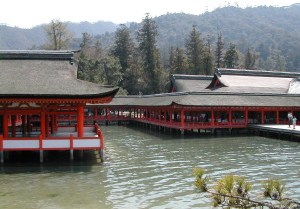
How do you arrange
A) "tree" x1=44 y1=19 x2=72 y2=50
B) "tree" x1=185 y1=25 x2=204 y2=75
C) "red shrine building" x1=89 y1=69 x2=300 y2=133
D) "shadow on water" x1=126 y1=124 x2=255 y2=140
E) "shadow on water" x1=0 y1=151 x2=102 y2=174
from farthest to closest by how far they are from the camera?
"tree" x1=185 y1=25 x2=204 y2=75, "tree" x1=44 y1=19 x2=72 y2=50, "red shrine building" x1=89 y1=69 x2=300 y2=133, "shadow on water" x1=126 y1=124 x2=255 y2=140, "shadow on water" x1=0 y1=151 x2=102 y2=174

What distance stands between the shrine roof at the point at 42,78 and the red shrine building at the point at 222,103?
1478cm

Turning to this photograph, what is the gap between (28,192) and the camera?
627 inches

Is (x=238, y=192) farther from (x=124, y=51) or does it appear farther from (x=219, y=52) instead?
(x=219, y=52)

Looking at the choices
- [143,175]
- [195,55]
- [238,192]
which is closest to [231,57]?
[195,55]

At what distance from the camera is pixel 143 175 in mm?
19297

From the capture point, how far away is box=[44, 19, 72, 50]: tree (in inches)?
3100

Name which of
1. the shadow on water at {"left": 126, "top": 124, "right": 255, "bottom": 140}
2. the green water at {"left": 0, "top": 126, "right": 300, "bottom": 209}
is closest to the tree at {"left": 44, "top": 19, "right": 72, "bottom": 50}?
the shadow on water at {"left": 126, "top": 124, "right": 255, "bottom": 140}

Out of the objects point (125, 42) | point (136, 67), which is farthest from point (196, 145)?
point (125, 42)

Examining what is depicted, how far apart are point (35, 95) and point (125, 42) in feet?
229

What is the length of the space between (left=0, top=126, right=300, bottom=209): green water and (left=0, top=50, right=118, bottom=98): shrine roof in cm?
366

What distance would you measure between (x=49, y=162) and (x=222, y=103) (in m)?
20.3

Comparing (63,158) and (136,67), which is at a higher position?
(136,67)

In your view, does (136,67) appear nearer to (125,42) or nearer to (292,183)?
(125,42)

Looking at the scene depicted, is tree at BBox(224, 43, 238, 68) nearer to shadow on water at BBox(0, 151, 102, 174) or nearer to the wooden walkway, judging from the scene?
the wooden walkway
